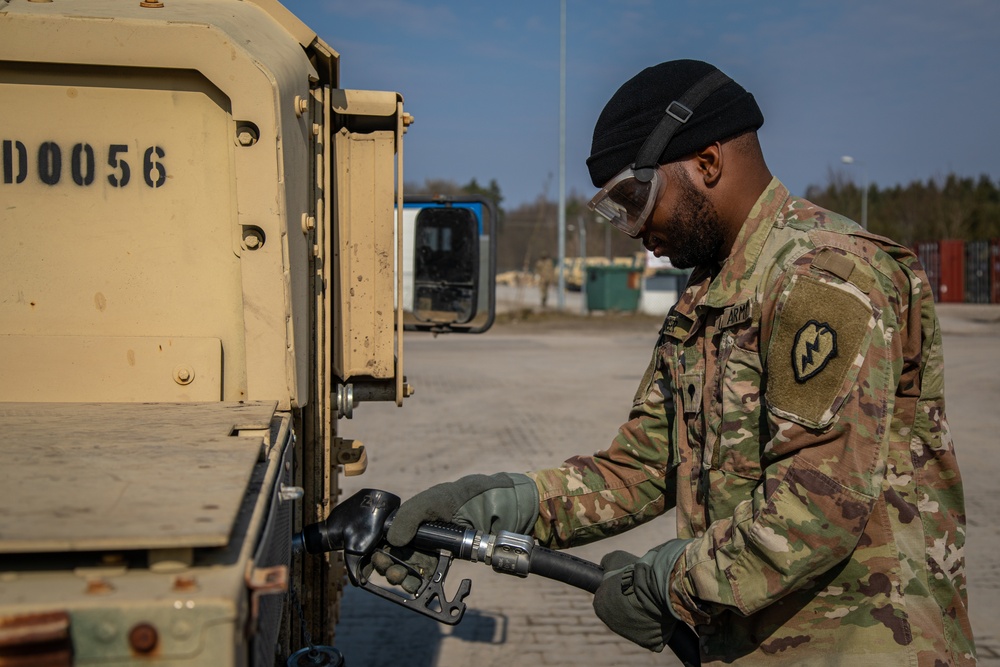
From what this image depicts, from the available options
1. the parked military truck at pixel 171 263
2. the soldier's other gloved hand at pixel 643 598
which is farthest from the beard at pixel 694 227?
the parked military truck at pixel 171 263

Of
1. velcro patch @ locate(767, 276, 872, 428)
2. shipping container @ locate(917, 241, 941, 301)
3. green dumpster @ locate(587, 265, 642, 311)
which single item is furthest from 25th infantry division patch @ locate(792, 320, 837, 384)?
shipping container @ locate(917, 241, 941, 301)

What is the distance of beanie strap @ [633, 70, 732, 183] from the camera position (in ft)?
6.56

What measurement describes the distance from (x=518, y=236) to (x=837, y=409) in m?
66.5

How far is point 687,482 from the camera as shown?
84.9 inches

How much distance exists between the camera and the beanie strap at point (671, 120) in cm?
200

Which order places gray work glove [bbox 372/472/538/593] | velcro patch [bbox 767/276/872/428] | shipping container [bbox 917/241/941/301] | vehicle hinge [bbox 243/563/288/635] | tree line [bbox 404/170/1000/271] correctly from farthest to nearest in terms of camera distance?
tree line [bbox 404/170/1000/271] < shipping container [bbox 917/241/941/301] < gray work glove [bbox 372/472/538/593] < velcro patch [bbox 767/276/872/428] < vehicle hinge [bbox 243/563/288/635]

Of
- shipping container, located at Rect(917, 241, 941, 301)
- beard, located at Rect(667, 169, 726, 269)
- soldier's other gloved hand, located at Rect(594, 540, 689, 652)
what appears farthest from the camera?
shipping container, located at Rect(917, 241, 941, 301)

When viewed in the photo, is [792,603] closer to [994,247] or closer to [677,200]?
[677,200]

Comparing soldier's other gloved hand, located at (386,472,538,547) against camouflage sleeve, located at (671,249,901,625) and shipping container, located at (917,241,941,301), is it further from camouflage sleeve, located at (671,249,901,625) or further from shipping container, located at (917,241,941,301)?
shipping container, located at (917,241,941,301)

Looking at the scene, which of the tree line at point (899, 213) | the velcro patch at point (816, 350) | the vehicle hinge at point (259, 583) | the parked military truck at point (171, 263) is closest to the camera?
the vehicle hinge at point (259, 583)

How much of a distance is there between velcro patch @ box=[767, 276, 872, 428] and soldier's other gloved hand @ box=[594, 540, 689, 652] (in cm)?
43

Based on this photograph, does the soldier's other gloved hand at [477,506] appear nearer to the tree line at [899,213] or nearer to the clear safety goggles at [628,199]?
the clear safety goggles at [628,199]

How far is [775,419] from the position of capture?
1.79 metres

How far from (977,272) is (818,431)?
114ft
